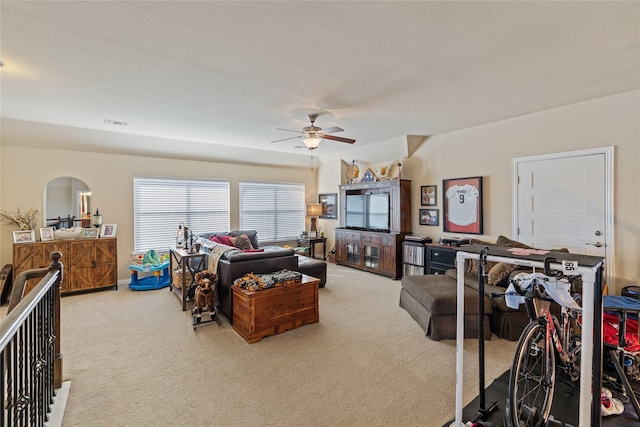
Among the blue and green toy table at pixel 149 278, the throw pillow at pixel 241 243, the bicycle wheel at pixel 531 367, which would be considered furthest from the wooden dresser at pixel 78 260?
the bicycle wheel at pixel 531 367

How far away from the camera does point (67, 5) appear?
6.39ft

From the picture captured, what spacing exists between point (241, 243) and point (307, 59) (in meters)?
4.36

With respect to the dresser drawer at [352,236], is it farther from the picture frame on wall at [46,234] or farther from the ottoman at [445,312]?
the picture frame on wall at [46,234]

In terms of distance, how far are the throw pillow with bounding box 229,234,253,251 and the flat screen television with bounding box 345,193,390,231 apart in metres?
2.39

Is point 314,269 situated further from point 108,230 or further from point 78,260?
point 78,260

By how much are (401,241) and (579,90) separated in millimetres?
3478

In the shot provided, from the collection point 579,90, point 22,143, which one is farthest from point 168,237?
point 579,90

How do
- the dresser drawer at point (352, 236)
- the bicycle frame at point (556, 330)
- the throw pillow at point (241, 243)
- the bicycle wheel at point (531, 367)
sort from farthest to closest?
1. the dresser drawer at point (352, 236)
2. the throw pillow at point (241, 243)
3. the bicycle frame at point (556, 330)
4. the bicycle wheel at point (531, 367)

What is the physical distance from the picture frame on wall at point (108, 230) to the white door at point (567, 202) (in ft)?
22.0

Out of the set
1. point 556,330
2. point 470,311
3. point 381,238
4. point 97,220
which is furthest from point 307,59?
point 97,220

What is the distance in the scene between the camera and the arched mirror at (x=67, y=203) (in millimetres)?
5141

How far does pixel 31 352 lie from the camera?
1720 millimetres

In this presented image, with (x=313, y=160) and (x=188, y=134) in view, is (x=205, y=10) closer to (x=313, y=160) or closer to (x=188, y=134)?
(x=188, y=134)

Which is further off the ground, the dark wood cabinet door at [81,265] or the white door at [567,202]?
the white door at [567,202]
